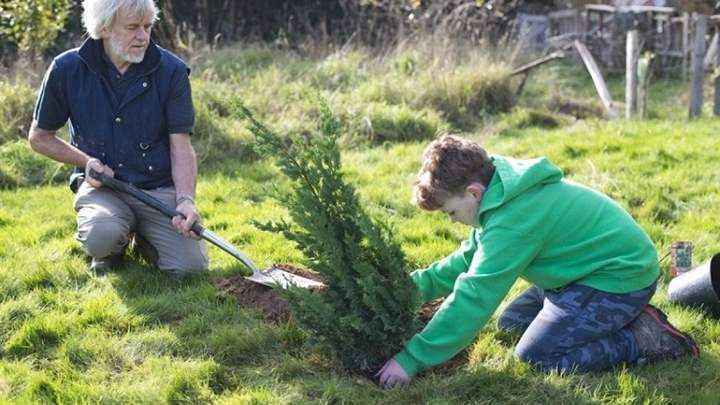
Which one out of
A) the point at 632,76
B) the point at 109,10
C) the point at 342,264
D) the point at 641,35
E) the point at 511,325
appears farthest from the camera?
the point at 641,35

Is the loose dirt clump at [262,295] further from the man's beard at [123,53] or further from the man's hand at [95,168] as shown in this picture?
the man's beard at [123,53]

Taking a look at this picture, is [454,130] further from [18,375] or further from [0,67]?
[18,375]

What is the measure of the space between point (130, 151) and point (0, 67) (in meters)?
4.55

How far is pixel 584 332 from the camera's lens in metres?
3.58

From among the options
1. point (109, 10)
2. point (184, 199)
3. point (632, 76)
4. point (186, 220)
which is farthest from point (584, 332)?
point (632, 76)

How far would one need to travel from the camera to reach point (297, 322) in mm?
3646

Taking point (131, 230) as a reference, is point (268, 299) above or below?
below

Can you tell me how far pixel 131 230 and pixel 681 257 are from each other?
2.95m

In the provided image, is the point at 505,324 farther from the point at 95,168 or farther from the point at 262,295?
the point at 95,168

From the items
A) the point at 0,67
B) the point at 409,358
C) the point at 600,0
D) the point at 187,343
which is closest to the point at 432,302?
the point at 409,358

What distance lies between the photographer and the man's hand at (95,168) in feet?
15.2

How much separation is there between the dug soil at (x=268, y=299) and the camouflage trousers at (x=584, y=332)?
0.37 meters

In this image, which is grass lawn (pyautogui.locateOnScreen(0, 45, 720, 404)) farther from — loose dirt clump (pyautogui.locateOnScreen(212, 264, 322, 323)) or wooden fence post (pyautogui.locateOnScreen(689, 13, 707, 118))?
wooden fence post (pyautogui.locateOnScreen(689, 13, 707, 118))

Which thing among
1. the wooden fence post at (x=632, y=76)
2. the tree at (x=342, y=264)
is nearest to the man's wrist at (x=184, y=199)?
the tree at (x=342, y=264)
